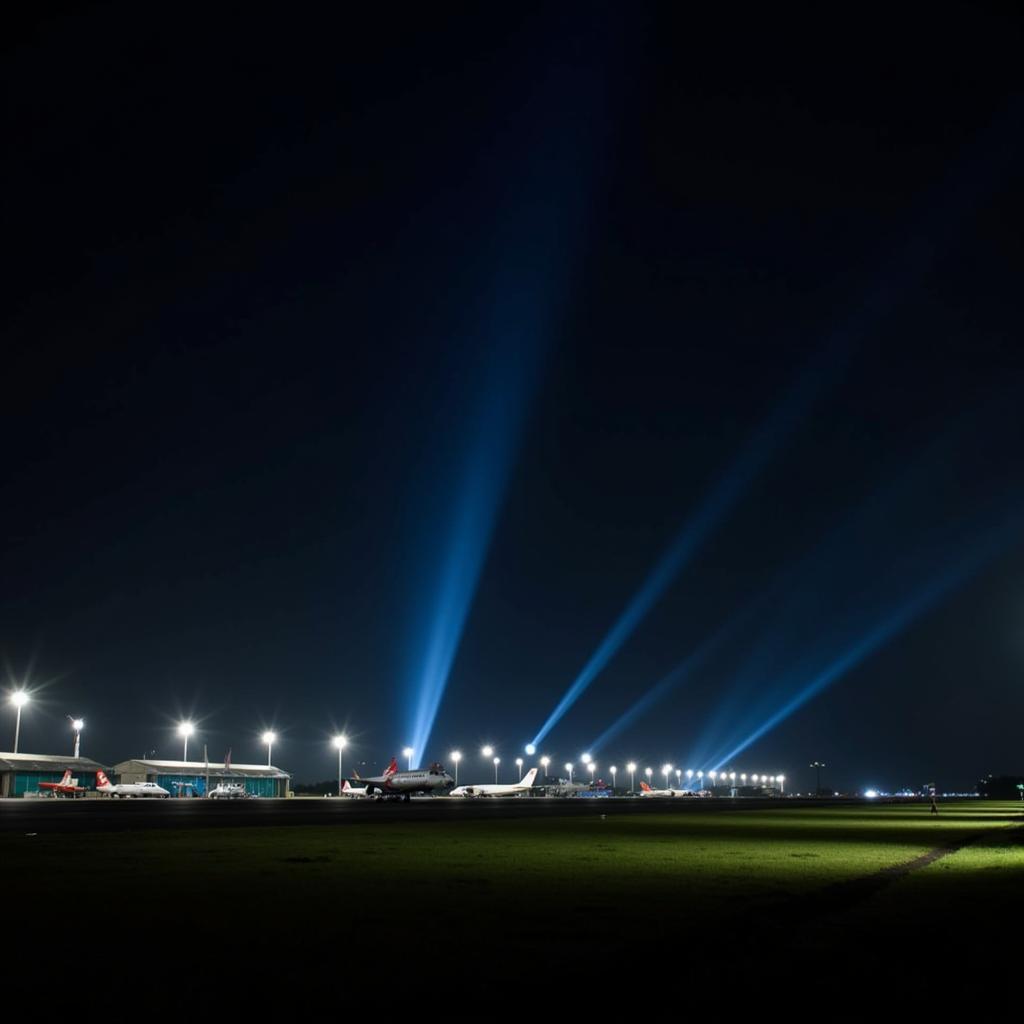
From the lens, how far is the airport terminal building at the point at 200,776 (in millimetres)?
170375

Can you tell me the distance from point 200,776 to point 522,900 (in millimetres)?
176573

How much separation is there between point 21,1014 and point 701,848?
30.1 m

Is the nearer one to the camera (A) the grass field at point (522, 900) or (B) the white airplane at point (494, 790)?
(A) the grass field at point (522, 900)

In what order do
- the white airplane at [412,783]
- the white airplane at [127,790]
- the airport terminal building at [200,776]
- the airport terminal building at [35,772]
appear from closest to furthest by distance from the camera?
the white airplane at [412,783], the white airplane at [127,790], the airport terminal building at [35,772], the airport terminal building at [200,776]

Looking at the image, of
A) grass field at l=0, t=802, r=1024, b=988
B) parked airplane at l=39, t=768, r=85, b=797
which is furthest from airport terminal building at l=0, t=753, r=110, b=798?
grass field at l=0, t=802, r=1024, b=988

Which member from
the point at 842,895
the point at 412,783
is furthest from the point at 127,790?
the point at 842,895

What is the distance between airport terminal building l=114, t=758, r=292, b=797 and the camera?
17038 centimetres

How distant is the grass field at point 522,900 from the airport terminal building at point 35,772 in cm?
10733

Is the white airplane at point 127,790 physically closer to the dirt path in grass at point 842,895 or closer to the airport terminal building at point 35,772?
the airport terminal building at point 35,772

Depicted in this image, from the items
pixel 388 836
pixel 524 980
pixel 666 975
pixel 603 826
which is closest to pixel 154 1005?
pixel 524 980

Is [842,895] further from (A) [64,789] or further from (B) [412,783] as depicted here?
(A) [64,789]

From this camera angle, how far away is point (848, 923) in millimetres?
18484

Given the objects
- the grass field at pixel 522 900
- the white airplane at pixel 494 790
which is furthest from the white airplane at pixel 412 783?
the grass field at pixel 522 900

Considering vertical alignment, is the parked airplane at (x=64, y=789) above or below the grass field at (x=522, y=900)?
below
